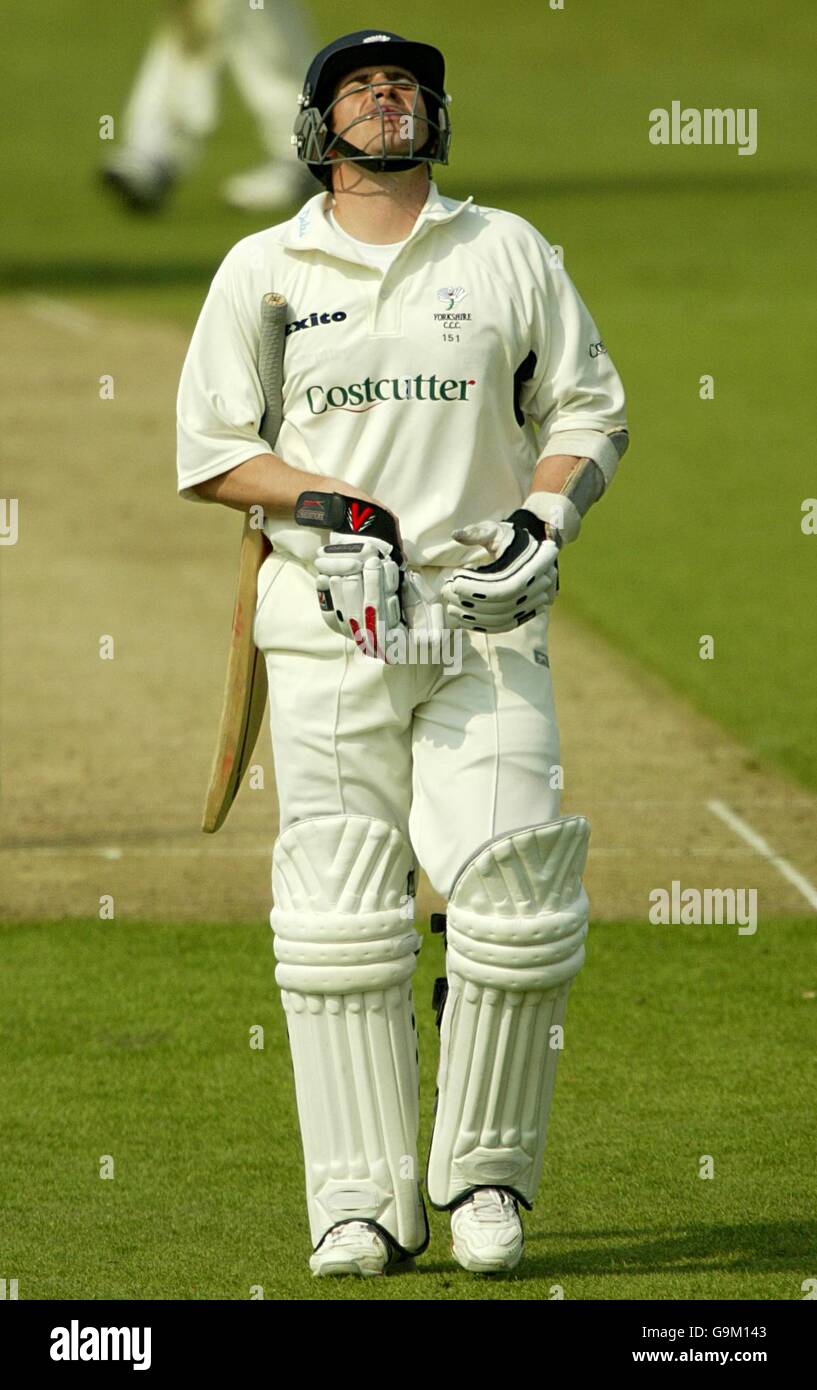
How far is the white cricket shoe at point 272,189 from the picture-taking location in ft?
75.0

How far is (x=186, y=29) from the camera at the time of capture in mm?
22891

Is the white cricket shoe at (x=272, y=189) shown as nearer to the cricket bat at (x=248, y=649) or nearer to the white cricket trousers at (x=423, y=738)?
the cricket bat at (x=248, y=649)

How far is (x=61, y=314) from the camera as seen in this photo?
18.1 metres

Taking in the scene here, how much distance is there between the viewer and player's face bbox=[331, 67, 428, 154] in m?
4.67

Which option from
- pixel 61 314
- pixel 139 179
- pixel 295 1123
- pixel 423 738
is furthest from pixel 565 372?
pixel 139 179

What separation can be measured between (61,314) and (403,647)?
14.1 m

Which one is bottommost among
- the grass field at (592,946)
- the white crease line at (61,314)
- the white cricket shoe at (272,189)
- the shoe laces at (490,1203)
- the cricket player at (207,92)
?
the shoe laces at (490,1203)

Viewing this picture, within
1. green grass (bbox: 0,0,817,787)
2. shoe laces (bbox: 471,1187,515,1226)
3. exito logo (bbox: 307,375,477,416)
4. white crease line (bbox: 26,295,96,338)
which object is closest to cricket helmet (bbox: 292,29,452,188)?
exito logo (bbox: 307,375,477,416)

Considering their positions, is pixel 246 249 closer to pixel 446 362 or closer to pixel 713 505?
pixel 446 362

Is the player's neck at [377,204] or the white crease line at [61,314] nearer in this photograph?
the player's neck at [377,204]

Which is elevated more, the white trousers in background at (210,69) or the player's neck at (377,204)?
the white trousers in background at (210,69)

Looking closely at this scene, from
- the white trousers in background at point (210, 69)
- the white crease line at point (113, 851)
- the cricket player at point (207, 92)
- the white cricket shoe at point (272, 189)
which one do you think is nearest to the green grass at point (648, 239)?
the white cricket shoe at point (272, 189)

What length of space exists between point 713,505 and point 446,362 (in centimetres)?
904

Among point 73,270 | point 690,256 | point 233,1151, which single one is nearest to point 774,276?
point 690,256
